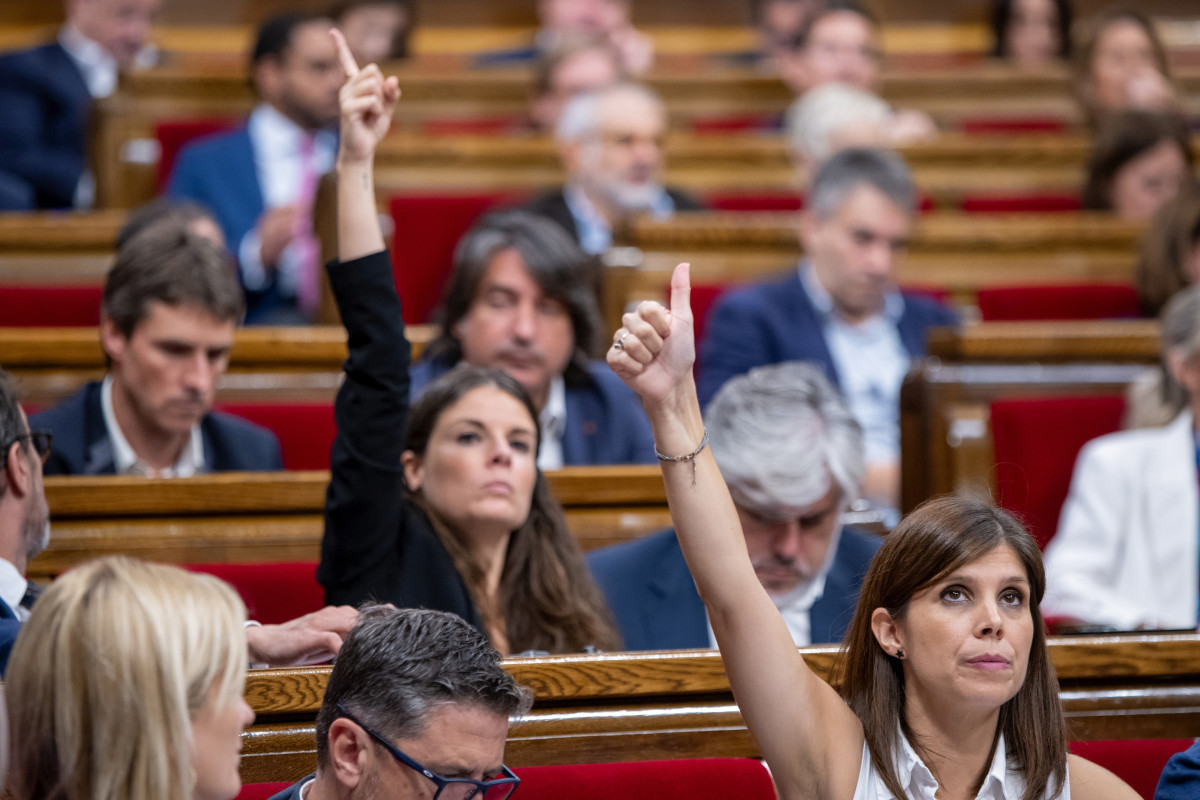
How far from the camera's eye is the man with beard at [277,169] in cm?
208

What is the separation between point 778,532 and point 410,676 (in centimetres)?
51

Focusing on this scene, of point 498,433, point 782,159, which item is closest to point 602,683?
point 498,433

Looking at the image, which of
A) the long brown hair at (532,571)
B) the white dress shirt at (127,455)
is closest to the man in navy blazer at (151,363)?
the white dress shirt at (127,455)

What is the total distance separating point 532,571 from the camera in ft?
3.78

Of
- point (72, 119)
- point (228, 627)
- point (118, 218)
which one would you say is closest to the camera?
point (228, 627)

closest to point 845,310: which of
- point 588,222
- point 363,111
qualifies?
point 588,222

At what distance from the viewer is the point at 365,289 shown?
1024 millimetres

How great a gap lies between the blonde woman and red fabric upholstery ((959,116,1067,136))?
97.3 inches

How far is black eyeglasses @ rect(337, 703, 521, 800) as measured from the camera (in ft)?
Result: 2.26

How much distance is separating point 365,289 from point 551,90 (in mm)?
1528

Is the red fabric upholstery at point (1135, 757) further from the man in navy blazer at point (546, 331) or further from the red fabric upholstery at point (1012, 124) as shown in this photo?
the red fabric upholstery at point (1012, 124)

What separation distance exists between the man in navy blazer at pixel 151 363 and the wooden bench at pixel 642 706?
1.80ft

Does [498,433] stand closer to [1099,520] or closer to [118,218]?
[1099,520]

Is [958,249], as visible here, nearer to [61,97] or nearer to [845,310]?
[845,310]
